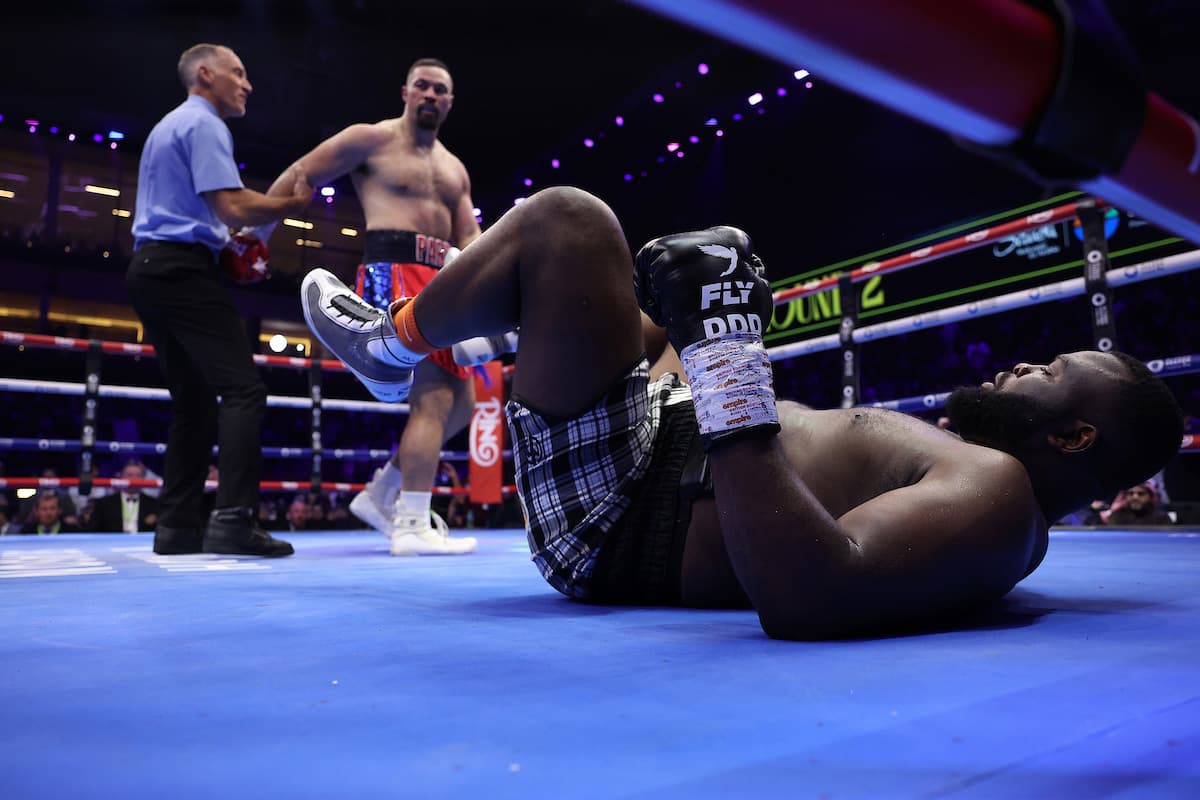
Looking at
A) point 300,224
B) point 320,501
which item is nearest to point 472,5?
point 320,501

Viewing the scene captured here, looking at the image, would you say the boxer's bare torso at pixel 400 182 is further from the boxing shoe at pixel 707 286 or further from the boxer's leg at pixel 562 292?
the boxing shoe at pixel 707 286

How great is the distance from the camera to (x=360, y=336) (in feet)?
5.29

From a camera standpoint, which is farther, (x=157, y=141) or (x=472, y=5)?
(x=472, y=5)

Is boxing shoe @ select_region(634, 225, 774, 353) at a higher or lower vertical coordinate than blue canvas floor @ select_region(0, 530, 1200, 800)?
higher

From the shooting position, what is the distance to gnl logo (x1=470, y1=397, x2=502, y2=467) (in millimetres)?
5055

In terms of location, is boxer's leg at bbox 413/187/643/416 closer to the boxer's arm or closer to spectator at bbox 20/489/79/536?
the boxer's arm

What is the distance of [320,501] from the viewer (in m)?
7.18

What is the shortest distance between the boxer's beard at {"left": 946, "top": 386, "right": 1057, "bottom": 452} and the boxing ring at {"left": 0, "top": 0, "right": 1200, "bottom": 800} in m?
0.25

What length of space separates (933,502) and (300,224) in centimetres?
1218

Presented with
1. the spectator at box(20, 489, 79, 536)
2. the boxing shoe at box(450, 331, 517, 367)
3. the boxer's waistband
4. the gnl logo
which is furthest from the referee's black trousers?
the spectator at box(20, 489, 79, 536)

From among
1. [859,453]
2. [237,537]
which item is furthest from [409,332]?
[237,537]

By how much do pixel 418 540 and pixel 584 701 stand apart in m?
2.13

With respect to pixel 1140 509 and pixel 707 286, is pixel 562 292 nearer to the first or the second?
pixel 707 286

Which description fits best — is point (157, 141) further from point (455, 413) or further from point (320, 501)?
point (320, 501)
